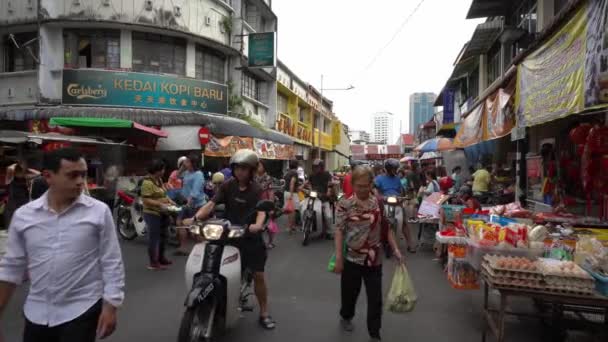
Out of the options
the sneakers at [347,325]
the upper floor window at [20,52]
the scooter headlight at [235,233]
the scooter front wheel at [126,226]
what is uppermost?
the upper floor window at [20,52]

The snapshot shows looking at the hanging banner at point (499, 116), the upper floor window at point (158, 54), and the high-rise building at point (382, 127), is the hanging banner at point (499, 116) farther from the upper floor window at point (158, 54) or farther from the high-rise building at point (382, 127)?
the high-rise building at point (382, 127)

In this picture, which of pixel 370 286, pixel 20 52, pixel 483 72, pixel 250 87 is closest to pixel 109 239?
pixel 370 286

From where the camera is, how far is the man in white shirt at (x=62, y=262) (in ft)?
7.03

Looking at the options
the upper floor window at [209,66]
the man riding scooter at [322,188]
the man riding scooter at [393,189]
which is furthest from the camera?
the upper floor window at [209,66]

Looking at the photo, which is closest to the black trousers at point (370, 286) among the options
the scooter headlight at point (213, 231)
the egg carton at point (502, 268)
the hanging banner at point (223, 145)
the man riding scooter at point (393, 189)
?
the egg carton at point (502, 268)

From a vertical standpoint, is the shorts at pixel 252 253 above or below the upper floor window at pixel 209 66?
below

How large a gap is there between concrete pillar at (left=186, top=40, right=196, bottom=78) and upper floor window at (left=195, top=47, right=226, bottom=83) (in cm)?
33

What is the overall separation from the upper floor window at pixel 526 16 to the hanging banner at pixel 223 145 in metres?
10.2

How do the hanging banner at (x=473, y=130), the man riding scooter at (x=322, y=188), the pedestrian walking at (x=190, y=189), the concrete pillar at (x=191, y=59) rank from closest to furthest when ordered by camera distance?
the pedestrian walking at (x=190, y=189)
the man riding scooter at (x=322, y=188)
the hanging banner at (x=473, y=130)
the concrete pillar at (x=191, y=59)

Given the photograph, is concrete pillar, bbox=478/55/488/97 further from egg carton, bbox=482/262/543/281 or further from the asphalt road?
egg carton, bbox=482/262/543/281

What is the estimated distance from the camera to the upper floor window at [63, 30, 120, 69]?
14.3 meters

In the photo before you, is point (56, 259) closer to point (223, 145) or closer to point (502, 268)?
point (502, 268)

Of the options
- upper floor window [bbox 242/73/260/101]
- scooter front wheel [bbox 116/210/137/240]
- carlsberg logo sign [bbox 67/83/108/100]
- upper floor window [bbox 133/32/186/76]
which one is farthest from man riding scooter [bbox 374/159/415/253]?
upper floor window [bbox 242/73/260/101]

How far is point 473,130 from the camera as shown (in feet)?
32.7
